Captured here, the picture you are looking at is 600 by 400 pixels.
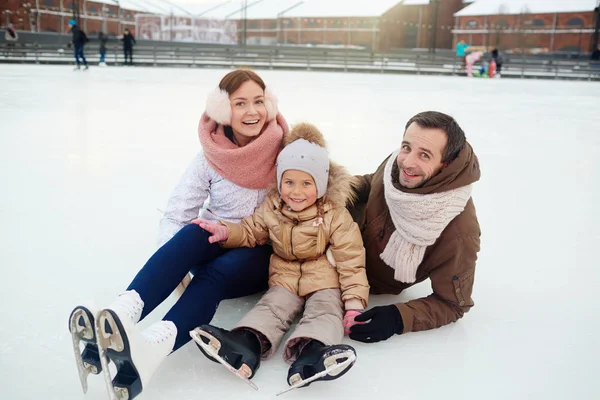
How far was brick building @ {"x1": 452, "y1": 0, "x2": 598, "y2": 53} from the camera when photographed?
98.0ft

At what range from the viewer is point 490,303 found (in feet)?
6.93

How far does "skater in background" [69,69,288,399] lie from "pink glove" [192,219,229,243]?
22mm

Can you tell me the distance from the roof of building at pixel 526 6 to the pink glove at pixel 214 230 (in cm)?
3463

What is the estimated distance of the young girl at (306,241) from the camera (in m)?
1.70

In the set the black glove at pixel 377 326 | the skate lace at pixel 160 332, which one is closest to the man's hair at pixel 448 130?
the black glove at pixel 377 326

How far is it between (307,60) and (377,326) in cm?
1839

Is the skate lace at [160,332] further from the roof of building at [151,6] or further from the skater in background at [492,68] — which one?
the roof of building at [151,6]

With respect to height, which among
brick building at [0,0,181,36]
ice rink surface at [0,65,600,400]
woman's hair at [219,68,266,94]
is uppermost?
brick building at [0,0,181,36]

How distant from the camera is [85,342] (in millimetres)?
1391

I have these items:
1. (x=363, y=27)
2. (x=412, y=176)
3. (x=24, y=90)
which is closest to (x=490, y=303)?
(x=412, y=176)

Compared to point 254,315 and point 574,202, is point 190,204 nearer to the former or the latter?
point 254,315

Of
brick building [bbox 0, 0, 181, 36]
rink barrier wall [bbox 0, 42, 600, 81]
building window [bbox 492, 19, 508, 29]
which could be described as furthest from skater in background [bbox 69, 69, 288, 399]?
building window [bbox 492, 19, 508, 29]

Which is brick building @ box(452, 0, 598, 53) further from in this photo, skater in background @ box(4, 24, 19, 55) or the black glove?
the black glove

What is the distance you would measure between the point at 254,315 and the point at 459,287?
723 mm
